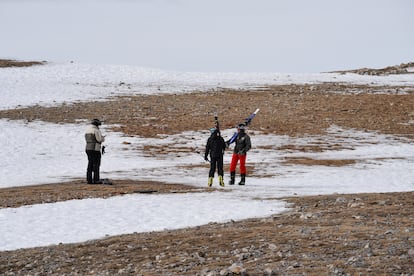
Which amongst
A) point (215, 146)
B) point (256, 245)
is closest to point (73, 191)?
point (215, 146)

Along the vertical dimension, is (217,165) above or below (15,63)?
below

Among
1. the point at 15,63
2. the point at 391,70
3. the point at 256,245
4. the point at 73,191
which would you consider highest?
the point at 391,70

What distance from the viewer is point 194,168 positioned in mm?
28719

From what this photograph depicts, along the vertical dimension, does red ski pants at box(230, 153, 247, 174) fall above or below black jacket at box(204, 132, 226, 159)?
below

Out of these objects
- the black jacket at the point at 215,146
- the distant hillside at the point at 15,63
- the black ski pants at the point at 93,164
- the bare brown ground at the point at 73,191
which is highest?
the distant hillside at the point at 15,63

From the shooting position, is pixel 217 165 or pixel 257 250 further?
pixel 217 165

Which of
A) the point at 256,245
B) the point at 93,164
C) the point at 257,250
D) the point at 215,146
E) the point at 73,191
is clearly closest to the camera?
the point at 257,250

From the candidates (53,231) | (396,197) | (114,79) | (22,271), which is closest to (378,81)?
(114,79)

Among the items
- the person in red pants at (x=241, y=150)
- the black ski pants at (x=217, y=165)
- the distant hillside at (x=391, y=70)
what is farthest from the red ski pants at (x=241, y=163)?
the distant hillside at (x=391, y=70)

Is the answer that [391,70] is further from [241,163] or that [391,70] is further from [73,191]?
[73,191]

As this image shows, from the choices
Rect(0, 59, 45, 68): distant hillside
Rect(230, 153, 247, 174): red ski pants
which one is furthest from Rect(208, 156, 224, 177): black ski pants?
Rect(0, 59, 45, 68): distant hillside

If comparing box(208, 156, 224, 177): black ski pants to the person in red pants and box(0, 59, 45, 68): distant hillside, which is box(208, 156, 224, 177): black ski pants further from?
box(0, 59, 45, 68): distant hillside

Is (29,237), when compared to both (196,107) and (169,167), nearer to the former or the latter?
(169,167)

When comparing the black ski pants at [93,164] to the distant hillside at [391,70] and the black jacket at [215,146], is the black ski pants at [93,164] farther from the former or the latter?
the distant hillside at [391,70]
